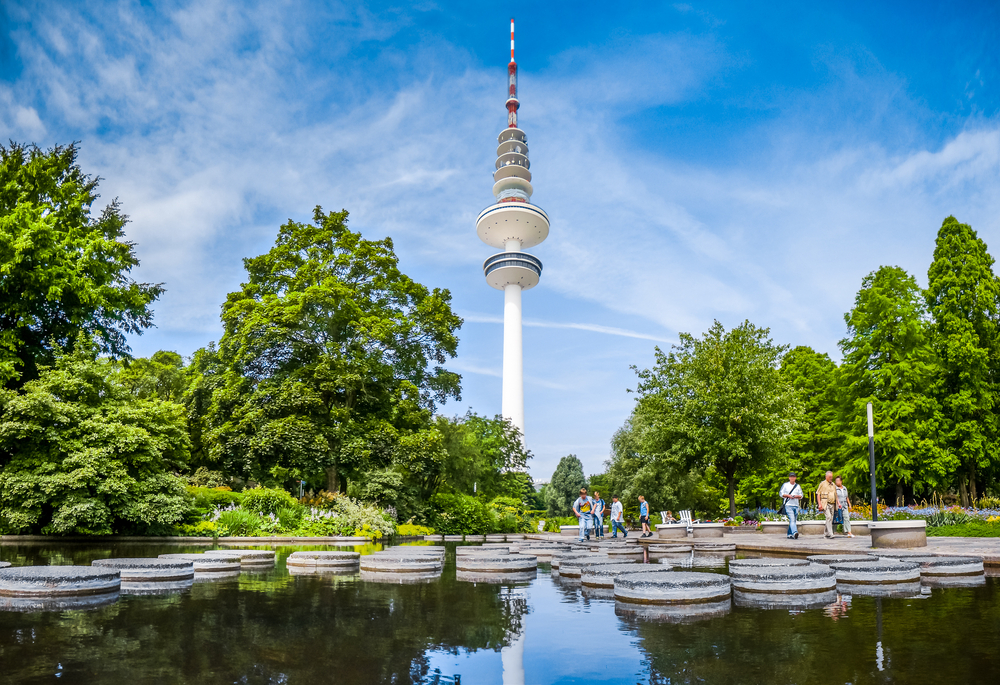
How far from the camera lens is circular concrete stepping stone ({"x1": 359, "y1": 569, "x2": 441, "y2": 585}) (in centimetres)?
1128

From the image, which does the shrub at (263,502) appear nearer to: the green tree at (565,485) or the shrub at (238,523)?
the shrub at (238,523)

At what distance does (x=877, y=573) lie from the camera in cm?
938

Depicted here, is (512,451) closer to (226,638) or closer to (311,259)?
(311,259)

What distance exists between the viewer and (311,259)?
32.7m

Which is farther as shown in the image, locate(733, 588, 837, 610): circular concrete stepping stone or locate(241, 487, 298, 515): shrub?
locate(241, 487, 298, 515): shrub

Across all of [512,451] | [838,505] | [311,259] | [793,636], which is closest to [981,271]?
[838,505]

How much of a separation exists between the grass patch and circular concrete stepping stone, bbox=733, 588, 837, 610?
14439 mm

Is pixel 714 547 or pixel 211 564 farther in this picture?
pixel 714 547

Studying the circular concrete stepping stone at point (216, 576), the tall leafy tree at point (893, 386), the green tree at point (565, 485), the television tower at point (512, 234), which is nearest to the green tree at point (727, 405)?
the tall leafy tree at point (893, 386)

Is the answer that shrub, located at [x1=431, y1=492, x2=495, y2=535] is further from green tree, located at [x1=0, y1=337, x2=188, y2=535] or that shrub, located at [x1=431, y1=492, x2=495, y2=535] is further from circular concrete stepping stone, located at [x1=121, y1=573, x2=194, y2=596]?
circular concrete stepping stone, located at [x1=121, y1=573, x2=194, y2=596]

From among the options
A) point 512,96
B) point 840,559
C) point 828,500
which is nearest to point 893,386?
point 828,500

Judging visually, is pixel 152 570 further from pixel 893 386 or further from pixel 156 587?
pixel 893 386

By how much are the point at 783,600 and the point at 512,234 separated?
8123 centimetres

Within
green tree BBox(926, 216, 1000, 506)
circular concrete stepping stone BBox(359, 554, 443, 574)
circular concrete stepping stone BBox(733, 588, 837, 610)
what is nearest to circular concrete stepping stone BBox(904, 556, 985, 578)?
circular concrete stepping stone BBox(733, 588, 837, 610)
